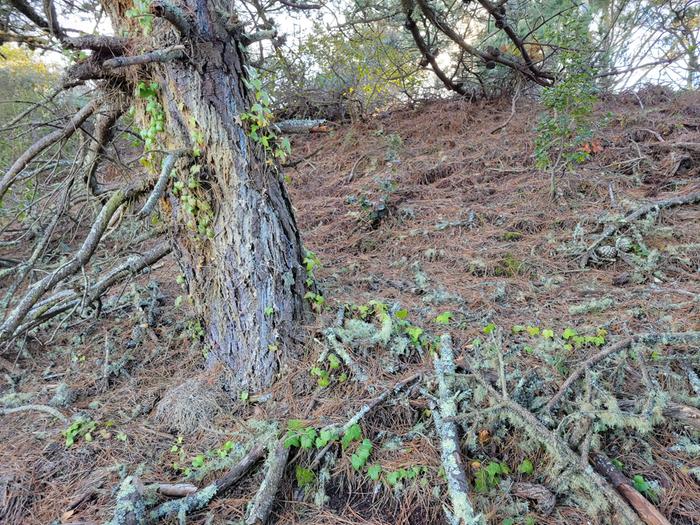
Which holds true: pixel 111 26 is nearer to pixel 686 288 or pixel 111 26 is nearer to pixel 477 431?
pixel 477 431

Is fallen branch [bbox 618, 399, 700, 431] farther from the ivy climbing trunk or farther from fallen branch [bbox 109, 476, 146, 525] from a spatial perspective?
fallen branch [bbox 109, 476, 146, 525]

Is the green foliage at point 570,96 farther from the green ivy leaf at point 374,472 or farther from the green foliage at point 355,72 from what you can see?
the green ivy leaf at point 374,472

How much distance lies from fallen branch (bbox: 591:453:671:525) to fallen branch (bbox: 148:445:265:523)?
1.48 metres

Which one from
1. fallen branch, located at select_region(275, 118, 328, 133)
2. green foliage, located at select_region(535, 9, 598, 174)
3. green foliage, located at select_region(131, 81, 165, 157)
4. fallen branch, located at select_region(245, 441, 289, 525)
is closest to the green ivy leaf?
fallen branch, located at select_region(245, 441, 289, 525)

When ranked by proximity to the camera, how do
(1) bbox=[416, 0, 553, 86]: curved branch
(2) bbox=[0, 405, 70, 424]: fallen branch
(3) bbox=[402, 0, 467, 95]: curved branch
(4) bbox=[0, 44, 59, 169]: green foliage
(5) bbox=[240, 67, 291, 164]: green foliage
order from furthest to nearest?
(4) bbox=[0, 44, 59, 169]: green foliage
(1) bbox=[416, 0, 553, 86]: curved branch
(3) bbox=[402, 0, 467, 95]: curved branch
(2) bbox=[0, 405, 70, 424]: fallen branch
(5) bbox=[240, 67, 291, 164]: green foliage

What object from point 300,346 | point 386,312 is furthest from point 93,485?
point 386,312

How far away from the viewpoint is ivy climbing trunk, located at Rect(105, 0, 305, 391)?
2.13 m

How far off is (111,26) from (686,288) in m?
4.02

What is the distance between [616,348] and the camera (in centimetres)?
193

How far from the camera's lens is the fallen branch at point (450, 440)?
1440mm

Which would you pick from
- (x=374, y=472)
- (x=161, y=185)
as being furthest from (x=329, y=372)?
(x=161, y=185)

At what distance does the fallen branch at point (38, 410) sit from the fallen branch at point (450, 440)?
214 cm

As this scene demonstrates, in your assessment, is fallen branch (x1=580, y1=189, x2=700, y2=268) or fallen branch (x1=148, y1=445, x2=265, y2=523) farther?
fallen branch (x1=580, y1=189, x2=700, y2=268)

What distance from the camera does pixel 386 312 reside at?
2.49m
